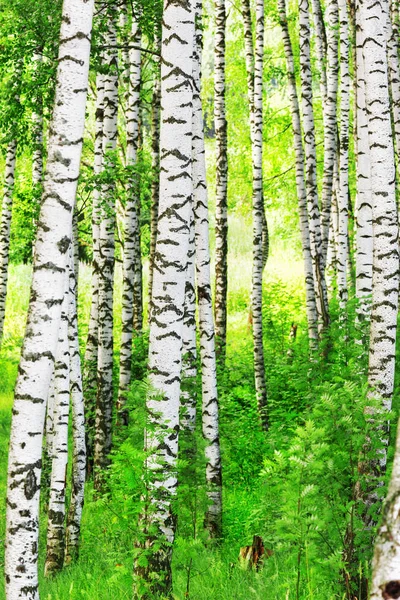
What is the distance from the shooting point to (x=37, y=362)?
4.39 meters

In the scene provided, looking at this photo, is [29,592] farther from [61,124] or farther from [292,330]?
[292,330]

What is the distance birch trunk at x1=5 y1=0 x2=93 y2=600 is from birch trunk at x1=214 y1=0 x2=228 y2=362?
27.5 feet

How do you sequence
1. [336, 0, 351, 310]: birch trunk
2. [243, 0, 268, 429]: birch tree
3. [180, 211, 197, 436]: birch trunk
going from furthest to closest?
[243, 0, 268, 429]: birch tree < [336, 0, 351, 310]: birch trunk < [180, 211, 197, 436]: birch trunk

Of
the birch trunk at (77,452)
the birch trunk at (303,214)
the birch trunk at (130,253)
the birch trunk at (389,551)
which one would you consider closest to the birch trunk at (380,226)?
the birch trunk at (389,551)

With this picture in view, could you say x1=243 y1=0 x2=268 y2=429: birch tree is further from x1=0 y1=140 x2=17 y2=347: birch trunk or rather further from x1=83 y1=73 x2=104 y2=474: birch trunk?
x1=0 y1=140 x2=17 y2=347: birch trunk

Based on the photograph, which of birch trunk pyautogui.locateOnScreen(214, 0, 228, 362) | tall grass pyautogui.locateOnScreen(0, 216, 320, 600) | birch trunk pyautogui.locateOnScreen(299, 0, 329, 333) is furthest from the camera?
birch trunk pyautogui.locateOnScreen(299, 0, 329, 333)

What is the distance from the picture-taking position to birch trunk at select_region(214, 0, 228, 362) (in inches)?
485

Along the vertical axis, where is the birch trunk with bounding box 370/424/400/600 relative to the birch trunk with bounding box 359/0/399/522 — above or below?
below

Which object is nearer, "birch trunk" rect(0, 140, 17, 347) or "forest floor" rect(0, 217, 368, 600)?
"forest floor" rect(0, 217, 368, 600)

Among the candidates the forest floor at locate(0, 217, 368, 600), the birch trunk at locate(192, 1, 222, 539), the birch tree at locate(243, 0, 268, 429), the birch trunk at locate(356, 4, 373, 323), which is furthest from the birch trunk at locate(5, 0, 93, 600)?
the birch tree at locate(243, 0, 268, 429)

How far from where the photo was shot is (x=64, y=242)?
4473 millimetres

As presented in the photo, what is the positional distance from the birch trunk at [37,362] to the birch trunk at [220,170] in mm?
8376

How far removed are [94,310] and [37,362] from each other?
7083 mm

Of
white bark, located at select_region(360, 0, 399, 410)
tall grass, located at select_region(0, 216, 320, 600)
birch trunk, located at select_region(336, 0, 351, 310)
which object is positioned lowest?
tall grass, located at select_region(0, 216, 320, 600)
